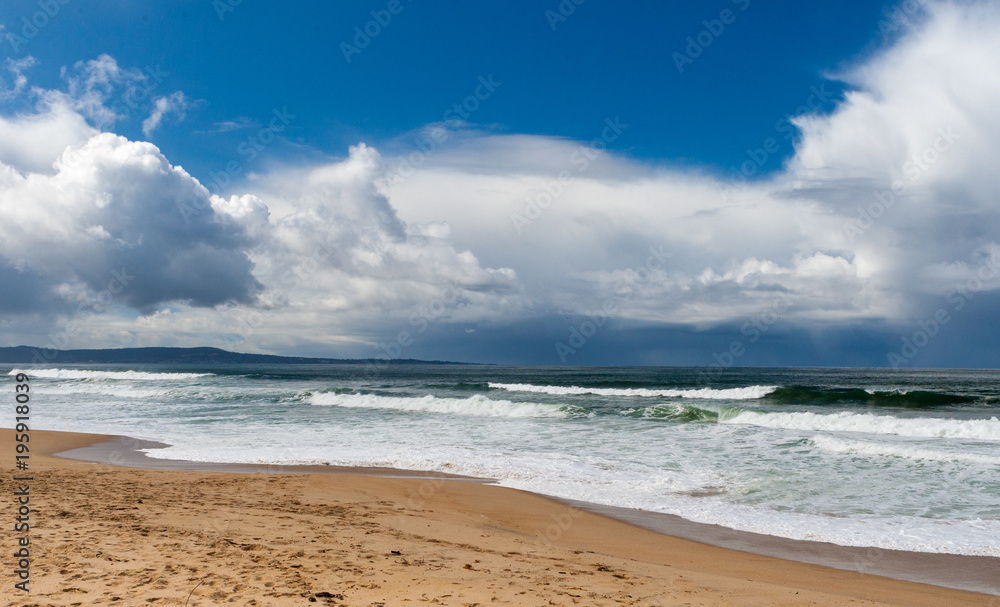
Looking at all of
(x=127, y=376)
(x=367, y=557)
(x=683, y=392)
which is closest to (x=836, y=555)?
(x=367, y=557)

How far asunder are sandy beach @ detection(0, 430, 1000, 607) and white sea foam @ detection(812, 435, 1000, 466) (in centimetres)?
1038

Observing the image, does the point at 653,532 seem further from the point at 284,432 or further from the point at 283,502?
the point at 284,432

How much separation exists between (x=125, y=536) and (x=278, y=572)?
2.42 m

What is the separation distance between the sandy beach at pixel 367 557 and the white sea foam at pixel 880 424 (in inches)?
699

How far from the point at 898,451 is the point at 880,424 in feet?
30.7

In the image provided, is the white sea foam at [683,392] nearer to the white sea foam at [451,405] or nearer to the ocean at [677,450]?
the ocean at [677,450]

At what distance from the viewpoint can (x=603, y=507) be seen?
1026 cm

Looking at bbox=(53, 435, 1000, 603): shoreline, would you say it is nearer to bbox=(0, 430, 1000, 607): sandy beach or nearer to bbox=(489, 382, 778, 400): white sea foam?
bbox=(0, 430, 1000, 607): sandy beach

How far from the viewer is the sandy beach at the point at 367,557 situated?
16.3ft

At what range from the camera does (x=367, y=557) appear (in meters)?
6.09

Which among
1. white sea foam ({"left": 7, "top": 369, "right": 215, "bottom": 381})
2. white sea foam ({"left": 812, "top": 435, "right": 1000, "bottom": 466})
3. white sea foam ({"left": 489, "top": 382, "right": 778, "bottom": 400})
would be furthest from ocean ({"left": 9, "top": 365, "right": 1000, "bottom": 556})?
white sea foam ({"left": 7, "top": 369, "right": 215, "bottom": 381})

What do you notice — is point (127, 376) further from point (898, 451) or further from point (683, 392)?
point (898, 451)

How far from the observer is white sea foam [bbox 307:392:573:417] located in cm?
2812

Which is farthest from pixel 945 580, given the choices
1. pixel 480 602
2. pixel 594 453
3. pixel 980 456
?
pixel 980 456
